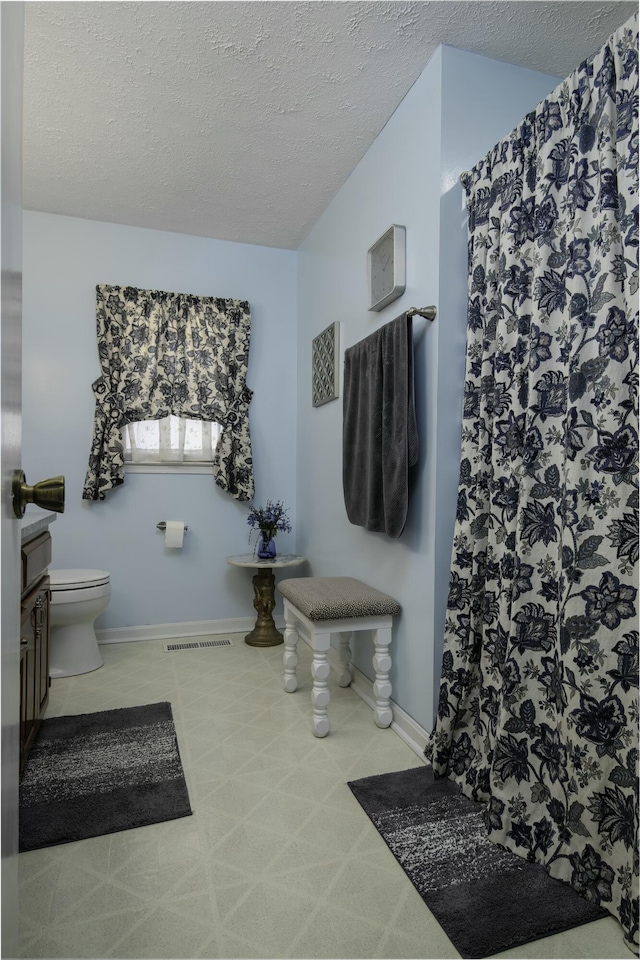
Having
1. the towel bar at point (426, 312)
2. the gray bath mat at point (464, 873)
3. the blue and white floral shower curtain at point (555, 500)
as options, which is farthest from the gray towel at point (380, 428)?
the gray bath mat at point (464, 873)

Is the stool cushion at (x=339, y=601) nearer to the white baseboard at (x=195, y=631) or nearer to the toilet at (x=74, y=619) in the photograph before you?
the white baseboard at (x=195, y=631)

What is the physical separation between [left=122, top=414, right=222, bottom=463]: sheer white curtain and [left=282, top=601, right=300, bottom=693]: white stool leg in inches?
54.7

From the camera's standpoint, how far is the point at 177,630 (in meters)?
3.41

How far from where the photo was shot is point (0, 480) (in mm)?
631

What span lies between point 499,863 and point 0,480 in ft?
4.97

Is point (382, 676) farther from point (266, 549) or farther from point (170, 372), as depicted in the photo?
point (170, 372)

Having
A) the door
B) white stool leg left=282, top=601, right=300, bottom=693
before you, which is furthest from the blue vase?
the door

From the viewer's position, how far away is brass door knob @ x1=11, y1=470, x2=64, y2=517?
746mm

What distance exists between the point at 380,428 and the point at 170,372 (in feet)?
5.53

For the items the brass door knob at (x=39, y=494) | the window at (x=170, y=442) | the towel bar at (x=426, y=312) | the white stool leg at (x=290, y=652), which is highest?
the towel bar at (x=426, y=312)

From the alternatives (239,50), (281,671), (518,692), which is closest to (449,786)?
(518,692)

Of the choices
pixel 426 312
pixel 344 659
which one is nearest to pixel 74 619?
pixel 344 659

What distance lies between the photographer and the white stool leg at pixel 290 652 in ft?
8.04

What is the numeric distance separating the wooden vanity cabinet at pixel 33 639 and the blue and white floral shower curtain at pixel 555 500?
138 centimetres
